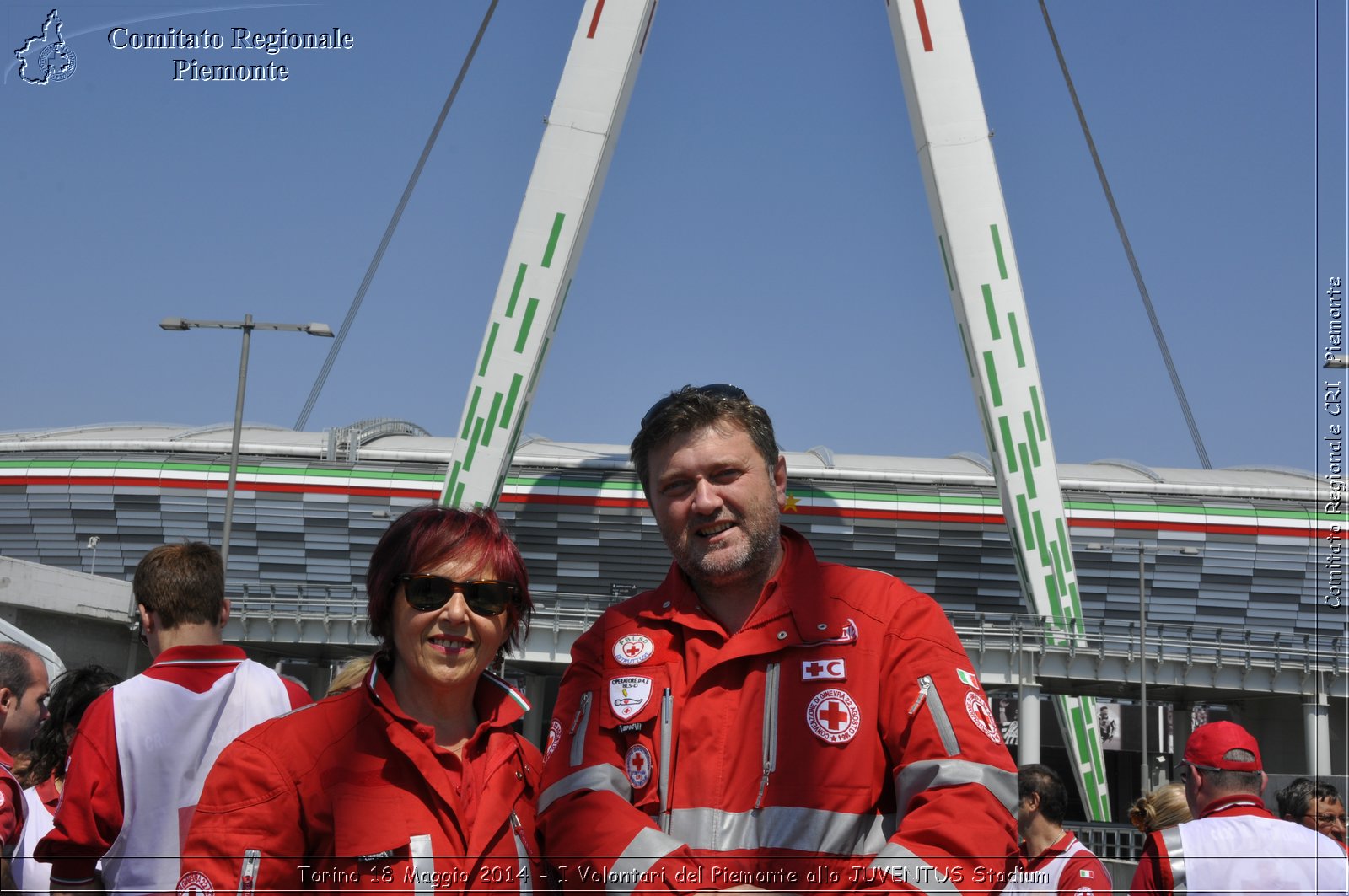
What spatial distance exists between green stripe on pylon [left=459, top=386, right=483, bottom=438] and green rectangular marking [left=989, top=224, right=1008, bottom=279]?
11080mm

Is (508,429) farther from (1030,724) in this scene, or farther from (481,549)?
(481,549)

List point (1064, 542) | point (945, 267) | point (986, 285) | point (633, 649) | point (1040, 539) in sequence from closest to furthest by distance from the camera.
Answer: point (633, 649) → point (986, 285) → point (1040, 539) → point (945, 267) → point (1064, 542)

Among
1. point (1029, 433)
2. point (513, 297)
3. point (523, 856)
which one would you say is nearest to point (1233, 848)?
point (523, 856)

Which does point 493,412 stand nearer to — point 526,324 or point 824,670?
point 526,324

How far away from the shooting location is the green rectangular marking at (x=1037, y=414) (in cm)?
2603

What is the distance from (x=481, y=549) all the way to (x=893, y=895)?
1.19 m

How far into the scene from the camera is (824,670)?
299cm

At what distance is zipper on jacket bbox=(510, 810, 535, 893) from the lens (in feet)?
9.23

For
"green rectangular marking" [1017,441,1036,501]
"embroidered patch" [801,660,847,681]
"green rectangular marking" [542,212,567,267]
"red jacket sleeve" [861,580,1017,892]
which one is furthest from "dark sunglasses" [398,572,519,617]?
"green rectangular marking" [542,212,567,267]

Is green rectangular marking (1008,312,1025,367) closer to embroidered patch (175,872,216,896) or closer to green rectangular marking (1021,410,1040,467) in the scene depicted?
green rectangular marking (1021,410,1040,467)

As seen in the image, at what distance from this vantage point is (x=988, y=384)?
26.0 metres

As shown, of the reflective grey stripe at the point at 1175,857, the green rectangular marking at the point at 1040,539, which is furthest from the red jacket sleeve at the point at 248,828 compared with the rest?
the green rectangular marking at the point at 1040,539

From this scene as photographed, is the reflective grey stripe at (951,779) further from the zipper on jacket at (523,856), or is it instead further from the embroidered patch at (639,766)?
the zipper on jacket at (523,856)

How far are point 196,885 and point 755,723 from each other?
1.24 metres
